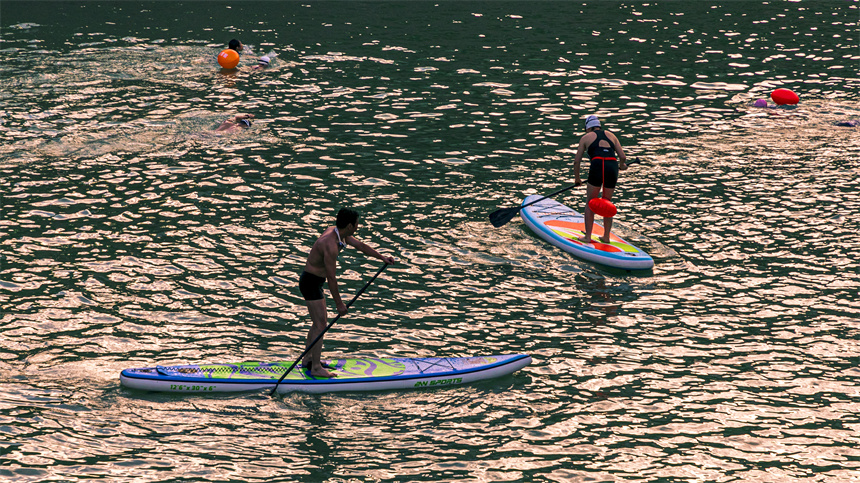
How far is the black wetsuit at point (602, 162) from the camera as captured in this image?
1574cm

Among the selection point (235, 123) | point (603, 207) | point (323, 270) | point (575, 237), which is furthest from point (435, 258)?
point (235, 123)

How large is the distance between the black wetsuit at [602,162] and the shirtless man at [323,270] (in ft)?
19.7

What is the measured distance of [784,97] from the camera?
2330 centimetres

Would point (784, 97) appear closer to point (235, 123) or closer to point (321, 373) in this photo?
point (235, 123)

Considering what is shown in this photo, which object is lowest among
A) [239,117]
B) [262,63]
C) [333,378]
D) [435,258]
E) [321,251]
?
[333,378]

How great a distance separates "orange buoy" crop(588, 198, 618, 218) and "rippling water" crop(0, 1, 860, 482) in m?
1.04

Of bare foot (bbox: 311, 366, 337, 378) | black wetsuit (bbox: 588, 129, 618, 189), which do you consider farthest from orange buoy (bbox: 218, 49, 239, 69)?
bare foot (bbox: 311, 366, 337, 378)

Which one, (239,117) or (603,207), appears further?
(239,117)

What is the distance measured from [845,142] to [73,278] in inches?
721

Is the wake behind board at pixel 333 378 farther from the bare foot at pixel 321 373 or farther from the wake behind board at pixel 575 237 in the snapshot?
the wake behind board at pixel 575 237

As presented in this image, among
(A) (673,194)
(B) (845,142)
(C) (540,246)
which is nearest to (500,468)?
(C) (540,246)

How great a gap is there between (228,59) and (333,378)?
59.7ft

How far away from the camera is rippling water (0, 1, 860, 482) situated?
33.3 ft

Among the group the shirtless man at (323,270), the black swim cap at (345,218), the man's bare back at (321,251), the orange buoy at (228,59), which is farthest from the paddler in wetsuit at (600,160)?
the orange buoy at (228,59)
